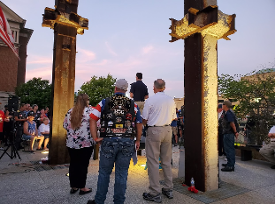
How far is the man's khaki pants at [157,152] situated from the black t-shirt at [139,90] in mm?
2384

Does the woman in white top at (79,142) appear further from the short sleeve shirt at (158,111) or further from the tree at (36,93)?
the tree at (36,93)

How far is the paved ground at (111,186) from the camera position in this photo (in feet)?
12.1

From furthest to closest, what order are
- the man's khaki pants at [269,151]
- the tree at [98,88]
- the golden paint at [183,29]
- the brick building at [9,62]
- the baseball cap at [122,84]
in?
1. the tree at [98,88]
2. the brick building at [9,62]
3. the man's khaki pants at [269,151]
4. the golden paint at [183,29]
5. the baseball cap at [122,84]

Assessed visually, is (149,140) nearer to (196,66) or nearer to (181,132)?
(196,66)

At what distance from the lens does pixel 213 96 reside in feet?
14.5

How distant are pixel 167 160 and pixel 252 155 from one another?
525cm

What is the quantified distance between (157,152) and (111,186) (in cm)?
130

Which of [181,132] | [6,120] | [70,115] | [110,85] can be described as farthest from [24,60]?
[70,115]

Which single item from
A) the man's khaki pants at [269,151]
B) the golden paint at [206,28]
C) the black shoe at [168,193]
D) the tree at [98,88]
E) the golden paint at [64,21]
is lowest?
the black shoe at [168,193]

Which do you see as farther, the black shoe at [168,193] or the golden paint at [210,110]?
the golden paint at [210,110]

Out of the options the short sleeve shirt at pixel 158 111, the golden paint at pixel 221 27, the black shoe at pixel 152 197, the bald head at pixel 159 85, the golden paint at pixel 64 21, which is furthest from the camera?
the golden paint at pixel 64 21

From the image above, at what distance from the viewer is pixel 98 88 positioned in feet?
164

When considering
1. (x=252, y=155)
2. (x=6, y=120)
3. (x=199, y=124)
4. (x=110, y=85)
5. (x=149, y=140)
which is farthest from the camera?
(x=110, y=85)

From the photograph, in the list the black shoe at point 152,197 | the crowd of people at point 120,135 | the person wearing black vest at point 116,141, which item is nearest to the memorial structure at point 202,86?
the crowd of people at point 120,135
